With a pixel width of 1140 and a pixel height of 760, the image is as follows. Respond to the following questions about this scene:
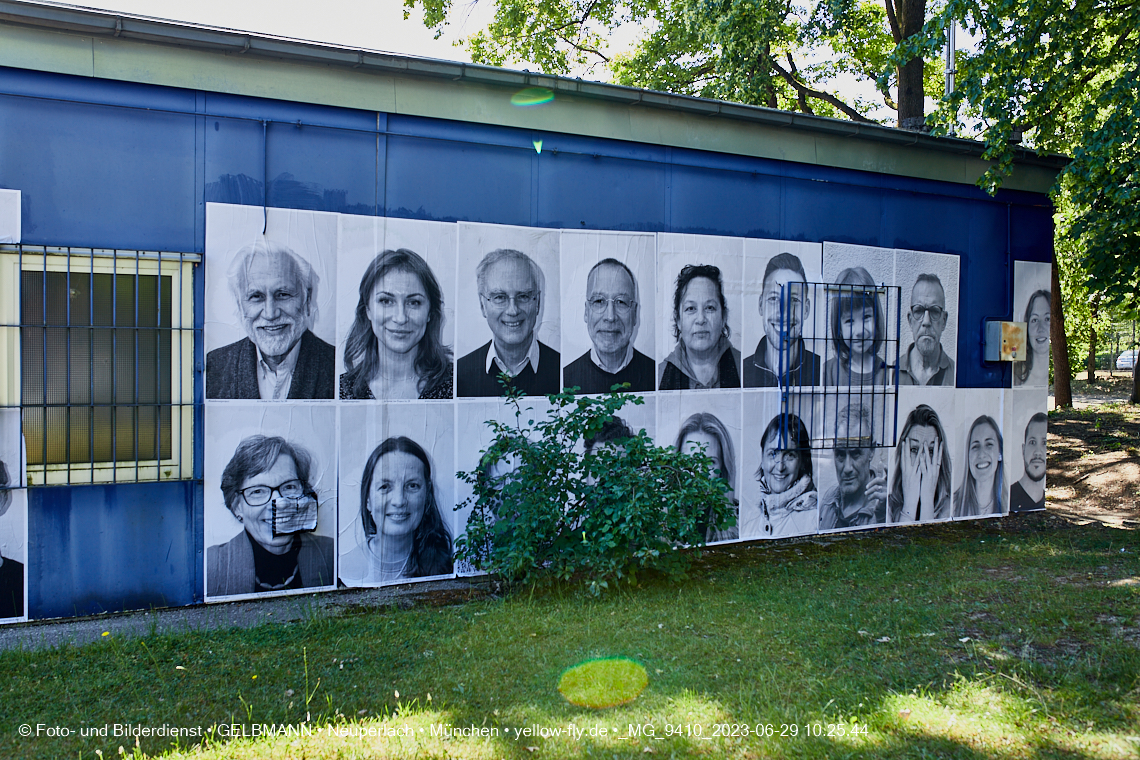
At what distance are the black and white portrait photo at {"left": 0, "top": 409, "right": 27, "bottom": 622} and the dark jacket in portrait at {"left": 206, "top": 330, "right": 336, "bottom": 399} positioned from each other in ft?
3.99

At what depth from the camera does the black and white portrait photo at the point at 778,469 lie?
292 inches

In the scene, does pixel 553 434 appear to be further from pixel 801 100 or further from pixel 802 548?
pixel 801 100

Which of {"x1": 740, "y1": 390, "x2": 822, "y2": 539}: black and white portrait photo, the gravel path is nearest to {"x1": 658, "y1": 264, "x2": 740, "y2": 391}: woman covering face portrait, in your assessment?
{"x1": 740, "y1": 390, "x2": 822, "y2": 539}: black and white portrait photo

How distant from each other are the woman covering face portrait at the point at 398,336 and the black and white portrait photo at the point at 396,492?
0.15 metres

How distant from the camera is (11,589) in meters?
5.14

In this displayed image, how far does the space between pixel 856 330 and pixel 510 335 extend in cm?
368

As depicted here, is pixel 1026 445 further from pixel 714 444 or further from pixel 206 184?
pixel 206 184

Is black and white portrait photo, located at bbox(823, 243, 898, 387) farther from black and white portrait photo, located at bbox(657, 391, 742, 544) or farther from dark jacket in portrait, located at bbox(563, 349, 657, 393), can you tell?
dark jacket in portrait, located at bbox(563, 349, 657, 393)

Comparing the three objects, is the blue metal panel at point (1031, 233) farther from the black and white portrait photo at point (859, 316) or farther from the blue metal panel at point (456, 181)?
the blue metal panel at point (456, 181)

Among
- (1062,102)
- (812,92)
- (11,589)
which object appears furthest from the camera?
(812,92)

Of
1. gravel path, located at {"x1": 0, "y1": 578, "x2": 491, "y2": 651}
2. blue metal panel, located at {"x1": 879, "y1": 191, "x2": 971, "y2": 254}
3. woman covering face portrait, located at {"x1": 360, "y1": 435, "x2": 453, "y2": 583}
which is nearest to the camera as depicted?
gravel path, located at {"x1": 0, "y1": 578, "x2": 491, "y2": 651}

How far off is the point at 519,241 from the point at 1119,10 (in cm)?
761

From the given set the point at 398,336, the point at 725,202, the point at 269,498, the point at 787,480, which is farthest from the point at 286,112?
the point at 787,480

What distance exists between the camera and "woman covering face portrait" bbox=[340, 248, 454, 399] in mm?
5996
